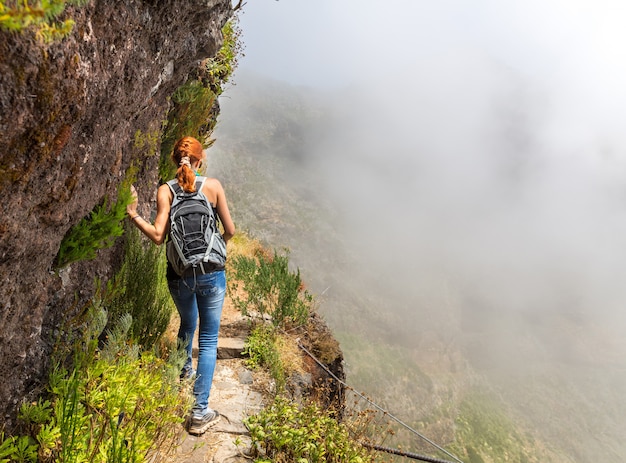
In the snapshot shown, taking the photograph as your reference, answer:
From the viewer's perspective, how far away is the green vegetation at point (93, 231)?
2418 millimetres

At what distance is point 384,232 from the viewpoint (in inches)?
4232

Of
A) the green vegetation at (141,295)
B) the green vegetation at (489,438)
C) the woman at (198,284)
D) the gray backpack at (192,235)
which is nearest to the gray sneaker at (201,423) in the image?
the woman at (198,284)

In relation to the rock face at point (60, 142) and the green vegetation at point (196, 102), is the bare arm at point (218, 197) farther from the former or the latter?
the green vegetation at point (196, 102)

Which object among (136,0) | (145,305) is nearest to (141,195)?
(145,305)

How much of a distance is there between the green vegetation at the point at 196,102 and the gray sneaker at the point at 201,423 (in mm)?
2857

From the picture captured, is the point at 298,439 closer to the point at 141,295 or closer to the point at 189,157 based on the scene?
the point at 141,295

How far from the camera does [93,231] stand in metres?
2.59

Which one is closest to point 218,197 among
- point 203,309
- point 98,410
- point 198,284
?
point 198,284

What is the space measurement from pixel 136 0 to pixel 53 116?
113cm

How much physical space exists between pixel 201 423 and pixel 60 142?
239 cm

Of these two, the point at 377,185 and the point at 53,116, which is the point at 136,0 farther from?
the point at 377,185

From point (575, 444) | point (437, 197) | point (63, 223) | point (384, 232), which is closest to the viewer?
point (63, 223)

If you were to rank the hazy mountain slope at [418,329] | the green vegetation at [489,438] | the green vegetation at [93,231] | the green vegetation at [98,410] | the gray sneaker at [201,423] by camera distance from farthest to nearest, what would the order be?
the hazy mountain slope at [418,329] < the green vegetation at [489,438] < the gray sneaker at [201,423] < the green vegetation at [93,231] < the green vegetation at [98,410]

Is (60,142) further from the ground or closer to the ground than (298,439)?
further from the ground
